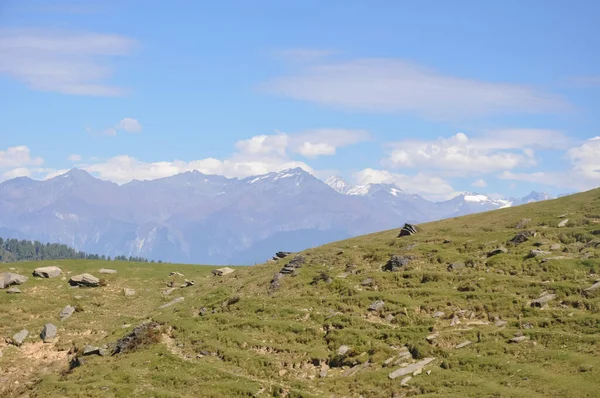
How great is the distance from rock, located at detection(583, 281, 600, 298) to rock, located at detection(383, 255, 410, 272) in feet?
68.8

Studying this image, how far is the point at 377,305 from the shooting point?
5994 centimetres

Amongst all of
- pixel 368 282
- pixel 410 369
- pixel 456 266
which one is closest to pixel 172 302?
pixel 368 282

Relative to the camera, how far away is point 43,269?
89.4 m

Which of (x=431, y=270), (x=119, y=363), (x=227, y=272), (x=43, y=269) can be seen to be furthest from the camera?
(x=227, y=272)

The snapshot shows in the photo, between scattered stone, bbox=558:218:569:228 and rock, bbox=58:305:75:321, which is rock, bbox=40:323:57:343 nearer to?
rock, bbox=58:305:75:321

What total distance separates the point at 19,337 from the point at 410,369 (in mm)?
43493

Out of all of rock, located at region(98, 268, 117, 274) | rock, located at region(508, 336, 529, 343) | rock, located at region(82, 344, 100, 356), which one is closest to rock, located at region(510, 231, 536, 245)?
rock, located at region(508, 336, 529, 343)

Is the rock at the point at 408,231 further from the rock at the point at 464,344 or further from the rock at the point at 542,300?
the rock at the point at 464,344

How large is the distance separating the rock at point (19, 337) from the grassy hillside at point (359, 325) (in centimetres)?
76

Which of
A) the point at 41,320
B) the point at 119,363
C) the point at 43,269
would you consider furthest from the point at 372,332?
the point at 43,269

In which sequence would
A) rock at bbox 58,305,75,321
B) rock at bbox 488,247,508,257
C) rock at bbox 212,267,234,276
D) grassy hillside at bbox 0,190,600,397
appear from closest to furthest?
grassy hillside at bbox 0,190,600,397, rock at bbox 488,247,508,257, rock at bbox 58,305,75,321, rock at bbox 212,267,234,276

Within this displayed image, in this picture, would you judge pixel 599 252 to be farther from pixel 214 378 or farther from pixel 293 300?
pixel 214 378

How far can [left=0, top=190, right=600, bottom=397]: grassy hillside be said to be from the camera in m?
45.5

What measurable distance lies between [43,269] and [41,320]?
2151cm
